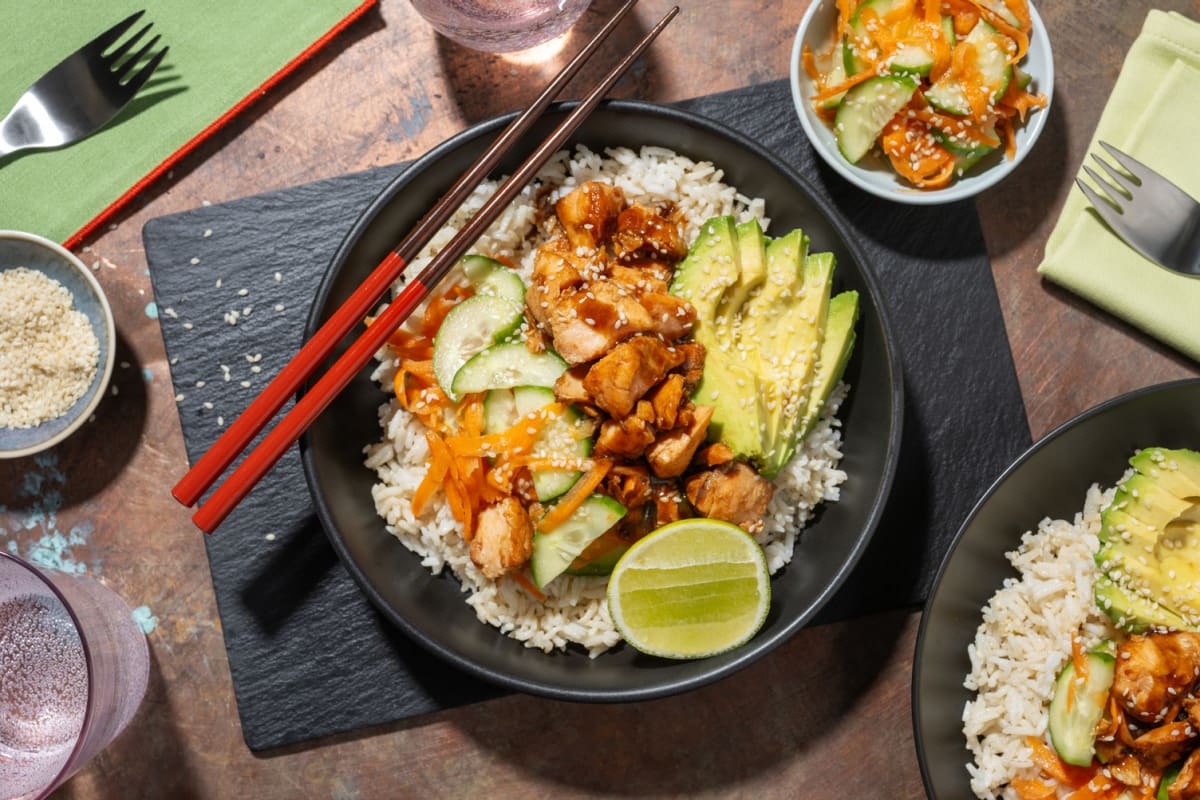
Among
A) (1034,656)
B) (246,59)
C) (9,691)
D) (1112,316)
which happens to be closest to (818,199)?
(1112,316)

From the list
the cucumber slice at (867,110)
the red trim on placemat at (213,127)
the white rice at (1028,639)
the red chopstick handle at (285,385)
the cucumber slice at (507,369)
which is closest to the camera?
the red chopstick handle at (285,385)

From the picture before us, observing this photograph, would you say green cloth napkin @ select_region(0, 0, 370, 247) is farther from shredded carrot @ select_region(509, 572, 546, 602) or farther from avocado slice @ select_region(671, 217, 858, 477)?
shredded carrot @ select_region(509, 572, 546, 602)

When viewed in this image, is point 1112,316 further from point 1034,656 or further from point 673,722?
point 673,722

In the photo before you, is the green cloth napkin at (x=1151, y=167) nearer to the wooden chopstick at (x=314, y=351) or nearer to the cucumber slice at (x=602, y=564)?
the cucumber slice at (x=602, y=564)

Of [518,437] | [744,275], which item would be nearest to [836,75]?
[744,275]

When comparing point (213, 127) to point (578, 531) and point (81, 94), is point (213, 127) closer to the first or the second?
point (81, 94)

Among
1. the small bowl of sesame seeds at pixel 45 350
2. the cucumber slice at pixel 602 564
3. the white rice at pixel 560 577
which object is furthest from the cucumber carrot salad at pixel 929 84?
the small bowl of sesame seeds at pixel 45 350
